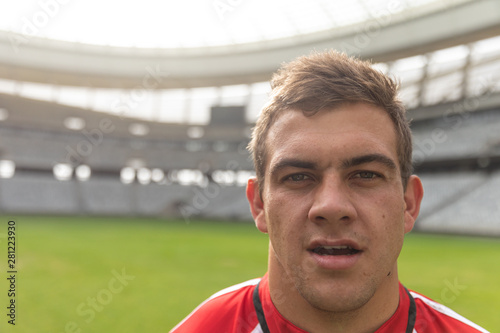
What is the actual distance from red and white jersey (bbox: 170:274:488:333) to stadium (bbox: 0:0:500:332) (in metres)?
3.61

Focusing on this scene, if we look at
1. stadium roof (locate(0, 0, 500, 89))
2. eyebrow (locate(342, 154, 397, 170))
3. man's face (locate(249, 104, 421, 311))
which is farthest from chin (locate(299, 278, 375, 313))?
stadium roof (locate(0, 0, 500, 89))

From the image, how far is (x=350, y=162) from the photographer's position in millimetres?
1221

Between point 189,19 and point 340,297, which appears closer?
point 340,297

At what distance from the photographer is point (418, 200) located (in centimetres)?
150

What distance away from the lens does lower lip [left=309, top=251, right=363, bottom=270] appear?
115 cm

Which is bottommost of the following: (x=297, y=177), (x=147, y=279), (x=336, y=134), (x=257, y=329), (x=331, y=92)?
(x=147, y=279)

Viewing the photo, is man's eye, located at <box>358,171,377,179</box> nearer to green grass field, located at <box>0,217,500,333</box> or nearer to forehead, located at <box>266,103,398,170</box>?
forehead, located at <box>266,103,398,170</box>

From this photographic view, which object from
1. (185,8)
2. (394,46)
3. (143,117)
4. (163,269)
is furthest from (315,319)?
(143,117)

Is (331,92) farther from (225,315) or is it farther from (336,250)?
(225,315)

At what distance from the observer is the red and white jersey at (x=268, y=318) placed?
146cm

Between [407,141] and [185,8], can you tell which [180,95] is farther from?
[407,141]

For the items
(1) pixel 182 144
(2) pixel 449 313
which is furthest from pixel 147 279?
(1) pixel 182 144

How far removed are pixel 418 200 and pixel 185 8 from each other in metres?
27.2

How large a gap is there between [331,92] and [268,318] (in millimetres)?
895
